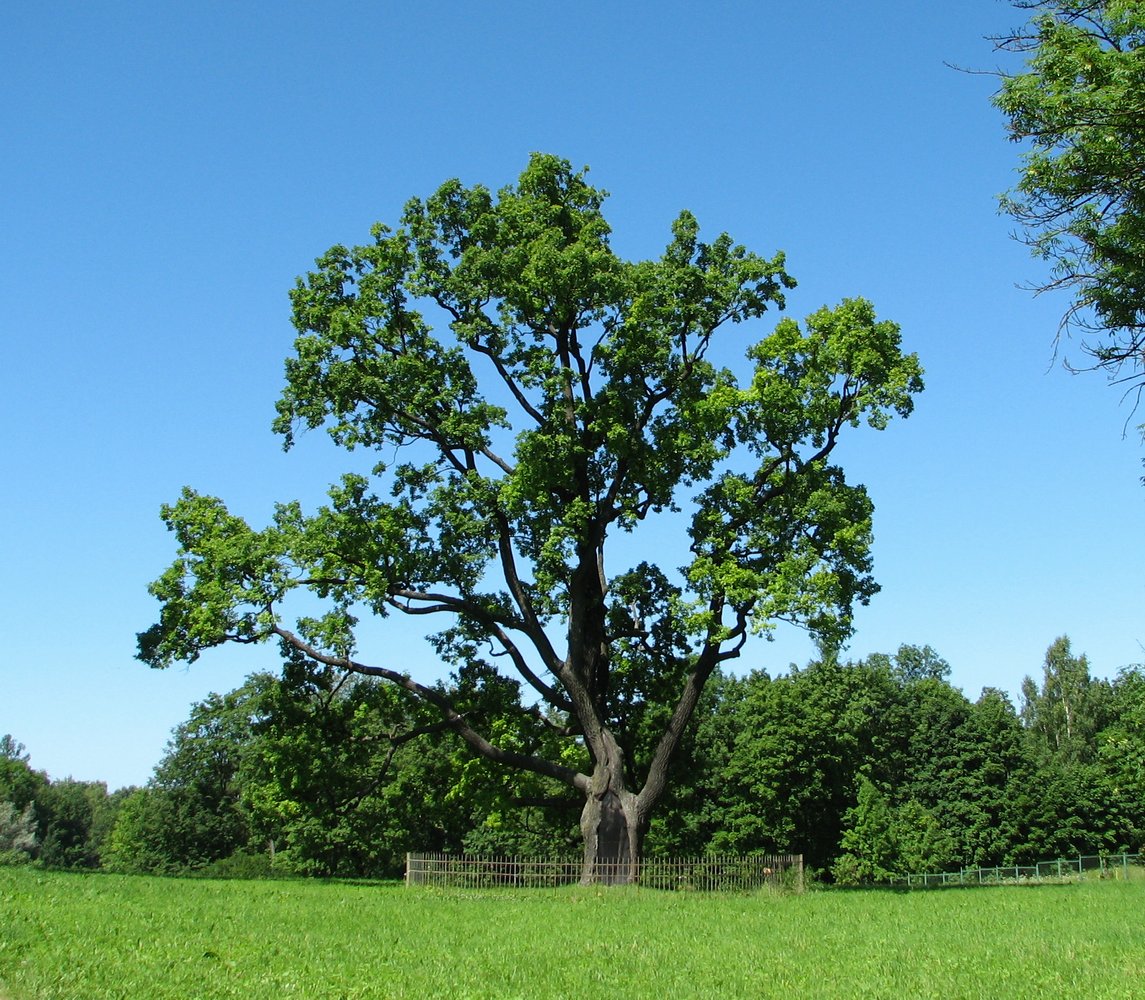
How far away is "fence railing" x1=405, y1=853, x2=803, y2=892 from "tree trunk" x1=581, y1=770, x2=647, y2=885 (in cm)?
Result: 7

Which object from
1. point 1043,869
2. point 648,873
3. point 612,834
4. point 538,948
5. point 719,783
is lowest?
point 1043,869

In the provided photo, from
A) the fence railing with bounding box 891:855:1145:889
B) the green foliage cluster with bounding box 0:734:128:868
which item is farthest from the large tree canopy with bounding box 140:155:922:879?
the green foliage cluster with bounding box 0:734:128:868

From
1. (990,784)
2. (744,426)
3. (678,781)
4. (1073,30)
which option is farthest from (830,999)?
(990,784)

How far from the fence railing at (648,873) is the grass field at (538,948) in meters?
5.01

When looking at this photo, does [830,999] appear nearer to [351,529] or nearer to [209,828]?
[351,529]

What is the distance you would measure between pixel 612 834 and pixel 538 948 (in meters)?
→ 12.6

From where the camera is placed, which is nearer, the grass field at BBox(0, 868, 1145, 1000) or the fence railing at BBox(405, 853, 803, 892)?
the grass field at BBox(0, 868, 1145, 1000)

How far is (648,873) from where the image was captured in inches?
946

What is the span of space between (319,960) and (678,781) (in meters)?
20.0

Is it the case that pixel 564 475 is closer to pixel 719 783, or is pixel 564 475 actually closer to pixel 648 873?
pixel 648 873

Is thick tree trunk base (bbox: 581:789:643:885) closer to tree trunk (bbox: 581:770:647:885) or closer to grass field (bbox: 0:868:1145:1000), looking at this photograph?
tree trunk (bbox: 581:770:647:885)

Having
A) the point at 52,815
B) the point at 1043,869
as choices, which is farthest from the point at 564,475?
the point at 52,815

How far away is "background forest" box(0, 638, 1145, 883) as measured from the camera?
27281 millimetres

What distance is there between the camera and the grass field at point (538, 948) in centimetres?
965
